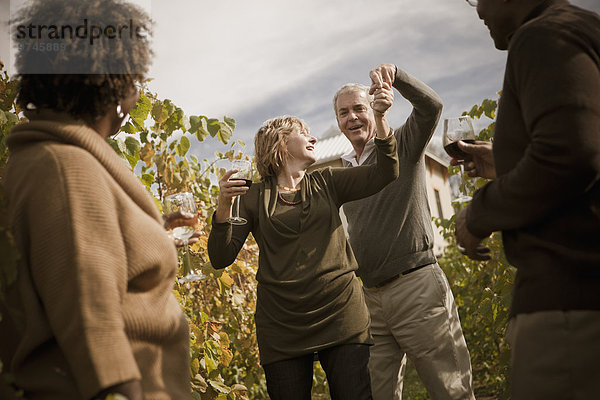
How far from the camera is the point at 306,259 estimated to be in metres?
3.05

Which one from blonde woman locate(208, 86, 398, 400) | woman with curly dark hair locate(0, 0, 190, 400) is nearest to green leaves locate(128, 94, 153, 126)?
blonde woman locate(208, 86, 398, 400)

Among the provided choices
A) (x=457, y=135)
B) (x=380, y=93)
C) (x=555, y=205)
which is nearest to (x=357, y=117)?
(x=380, y=93)

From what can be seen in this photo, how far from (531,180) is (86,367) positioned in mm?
1192

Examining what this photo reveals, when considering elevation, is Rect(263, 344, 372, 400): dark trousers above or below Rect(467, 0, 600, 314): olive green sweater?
below

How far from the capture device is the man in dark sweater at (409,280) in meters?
3.42

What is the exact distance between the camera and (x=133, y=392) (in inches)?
54.5

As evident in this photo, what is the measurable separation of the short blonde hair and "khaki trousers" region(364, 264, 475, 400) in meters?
0.98

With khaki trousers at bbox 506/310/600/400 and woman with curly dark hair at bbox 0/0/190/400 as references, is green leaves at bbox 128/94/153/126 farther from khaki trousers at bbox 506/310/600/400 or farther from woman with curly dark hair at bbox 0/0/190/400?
khaki trousers at bbox 506/310/600/400

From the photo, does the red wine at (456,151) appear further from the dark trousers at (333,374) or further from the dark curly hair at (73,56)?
the dark curly hair at (73,56)

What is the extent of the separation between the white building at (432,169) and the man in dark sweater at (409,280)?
58.7 ft

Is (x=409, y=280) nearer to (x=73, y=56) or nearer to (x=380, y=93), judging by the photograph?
(x=380, y=93)

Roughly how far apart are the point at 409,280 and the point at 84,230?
2443mm

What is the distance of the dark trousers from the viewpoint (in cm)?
288

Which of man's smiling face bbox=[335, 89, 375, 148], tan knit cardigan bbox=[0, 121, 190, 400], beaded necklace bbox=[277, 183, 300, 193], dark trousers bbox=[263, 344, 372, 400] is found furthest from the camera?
man's smiling face bbox=[335, 89, 375, 148]
